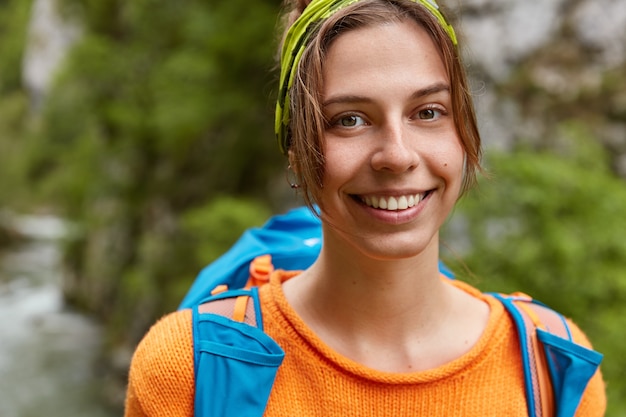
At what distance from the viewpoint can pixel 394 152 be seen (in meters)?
0.85

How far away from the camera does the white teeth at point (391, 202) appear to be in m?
0.88

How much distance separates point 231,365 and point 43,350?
32.9 feet

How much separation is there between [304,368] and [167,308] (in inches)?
228

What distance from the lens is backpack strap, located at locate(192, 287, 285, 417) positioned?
0.86 m

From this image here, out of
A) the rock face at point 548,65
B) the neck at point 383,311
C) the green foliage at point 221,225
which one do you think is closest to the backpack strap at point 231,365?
the neck at point 383,311

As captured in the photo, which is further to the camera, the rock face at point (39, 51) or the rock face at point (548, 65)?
the rock face at point (39, 51)

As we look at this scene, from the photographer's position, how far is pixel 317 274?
3.36 ft

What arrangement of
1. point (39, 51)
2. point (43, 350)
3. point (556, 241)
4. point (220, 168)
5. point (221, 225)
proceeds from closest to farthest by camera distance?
point (556, 241) < point (221, 225) < point (220, 168) < point (43, 350) < point (39, 51)

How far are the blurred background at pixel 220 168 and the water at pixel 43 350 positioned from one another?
39 mm

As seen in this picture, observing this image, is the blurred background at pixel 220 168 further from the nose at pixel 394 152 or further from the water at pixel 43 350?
the nose at pixel 394 152

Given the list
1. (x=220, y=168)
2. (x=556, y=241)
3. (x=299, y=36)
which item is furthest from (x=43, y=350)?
(x=299, y=36)

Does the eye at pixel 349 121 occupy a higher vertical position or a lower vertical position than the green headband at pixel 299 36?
lower

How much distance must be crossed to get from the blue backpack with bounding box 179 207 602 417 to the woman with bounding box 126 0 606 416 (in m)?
0.02

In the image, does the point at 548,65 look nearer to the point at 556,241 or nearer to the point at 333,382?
the point at 556,241
